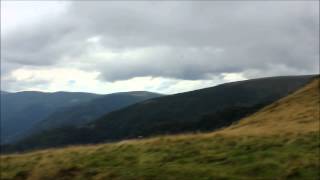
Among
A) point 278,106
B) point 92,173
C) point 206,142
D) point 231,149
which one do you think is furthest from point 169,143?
point 278,106

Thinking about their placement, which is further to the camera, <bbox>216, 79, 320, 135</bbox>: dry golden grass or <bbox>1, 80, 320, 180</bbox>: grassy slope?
<bbox>216, 79, 320, 135</bbox>: dry golden grass

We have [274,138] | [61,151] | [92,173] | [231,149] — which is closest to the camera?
[92,173]

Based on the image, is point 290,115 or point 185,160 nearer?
point 185,160

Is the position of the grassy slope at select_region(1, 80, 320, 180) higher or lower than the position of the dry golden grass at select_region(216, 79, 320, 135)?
lower

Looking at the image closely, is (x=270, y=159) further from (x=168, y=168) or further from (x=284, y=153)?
(x=168, y=168)

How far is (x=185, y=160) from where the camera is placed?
21672 millimetres

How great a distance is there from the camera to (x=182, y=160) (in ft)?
71.3

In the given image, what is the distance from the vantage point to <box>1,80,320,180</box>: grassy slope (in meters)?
18.7

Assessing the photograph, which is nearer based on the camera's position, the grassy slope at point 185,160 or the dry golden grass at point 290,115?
the grassy slope at point 185,160

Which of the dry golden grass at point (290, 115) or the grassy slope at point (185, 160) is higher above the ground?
the dry golden grass at point (290, 115)

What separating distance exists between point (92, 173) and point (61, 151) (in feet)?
19.7

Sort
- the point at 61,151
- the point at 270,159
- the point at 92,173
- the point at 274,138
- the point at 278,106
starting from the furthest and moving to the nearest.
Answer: the point at 278,106
the point at 61,151
the point at 274,138
the point at 92,173
the point at 270,159

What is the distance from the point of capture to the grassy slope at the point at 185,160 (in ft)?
61.4

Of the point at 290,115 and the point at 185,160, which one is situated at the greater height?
the point at 290,115
